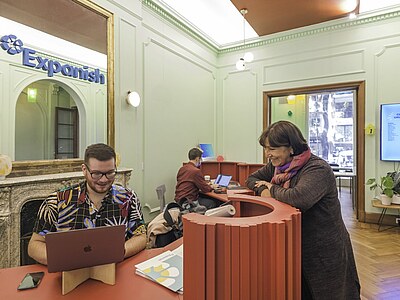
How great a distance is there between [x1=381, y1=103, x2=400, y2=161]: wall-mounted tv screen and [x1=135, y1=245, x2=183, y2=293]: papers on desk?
15.0ft

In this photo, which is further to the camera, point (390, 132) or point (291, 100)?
point (291, 100)

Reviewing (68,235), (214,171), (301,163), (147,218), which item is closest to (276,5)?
(214,171)

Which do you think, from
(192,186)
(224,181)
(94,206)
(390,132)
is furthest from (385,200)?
(94,206)

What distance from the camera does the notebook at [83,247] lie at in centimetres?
97

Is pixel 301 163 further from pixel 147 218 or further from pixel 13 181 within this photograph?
pixel 147 218

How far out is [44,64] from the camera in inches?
104

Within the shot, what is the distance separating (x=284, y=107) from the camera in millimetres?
8453

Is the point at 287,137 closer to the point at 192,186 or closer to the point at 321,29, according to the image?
the point at 192,186

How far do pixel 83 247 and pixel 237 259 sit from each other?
23.9 inches

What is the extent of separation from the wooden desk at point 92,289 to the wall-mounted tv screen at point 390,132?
4816 mm

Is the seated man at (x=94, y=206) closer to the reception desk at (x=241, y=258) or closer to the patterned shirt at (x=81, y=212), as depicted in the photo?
the patterned shirt at (x=81, y=212)

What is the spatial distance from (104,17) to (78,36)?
0.53 meters

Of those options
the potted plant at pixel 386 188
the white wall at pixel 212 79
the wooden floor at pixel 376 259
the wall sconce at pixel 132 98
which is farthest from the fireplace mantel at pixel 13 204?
the potted plant at pixel 386 188

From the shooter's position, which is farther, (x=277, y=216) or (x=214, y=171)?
(x=214, y=171)
